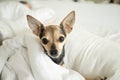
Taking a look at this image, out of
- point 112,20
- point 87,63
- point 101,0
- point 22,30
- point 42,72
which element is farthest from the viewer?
point 101,0

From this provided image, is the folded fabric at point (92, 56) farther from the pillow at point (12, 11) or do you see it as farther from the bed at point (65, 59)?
the pillow at point (12, 11)

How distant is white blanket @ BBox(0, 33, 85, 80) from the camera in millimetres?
981

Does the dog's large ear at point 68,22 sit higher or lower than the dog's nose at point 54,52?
higher

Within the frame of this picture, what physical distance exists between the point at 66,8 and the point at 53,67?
91 cm

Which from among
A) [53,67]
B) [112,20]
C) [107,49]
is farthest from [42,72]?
[112,20]

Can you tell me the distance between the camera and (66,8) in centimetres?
181

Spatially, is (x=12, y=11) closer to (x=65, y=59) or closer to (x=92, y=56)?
(x=65, y=59)

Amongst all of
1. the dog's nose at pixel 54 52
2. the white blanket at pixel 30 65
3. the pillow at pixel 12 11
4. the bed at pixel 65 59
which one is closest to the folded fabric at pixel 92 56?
the bed at pixel 65 59

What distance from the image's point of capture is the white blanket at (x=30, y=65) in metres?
0.98

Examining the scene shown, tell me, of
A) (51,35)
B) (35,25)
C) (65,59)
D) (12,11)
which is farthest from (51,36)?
(12,11)

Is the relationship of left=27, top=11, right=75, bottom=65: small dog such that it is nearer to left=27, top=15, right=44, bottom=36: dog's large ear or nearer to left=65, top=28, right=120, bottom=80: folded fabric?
left=27, top=15, right=44, bottom=36: dog's large ear

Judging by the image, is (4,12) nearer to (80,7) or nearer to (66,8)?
(66,8)

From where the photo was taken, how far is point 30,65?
1.03 meters

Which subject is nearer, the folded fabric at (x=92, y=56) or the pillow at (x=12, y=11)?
the folded fabric at (x=92, y=56)
